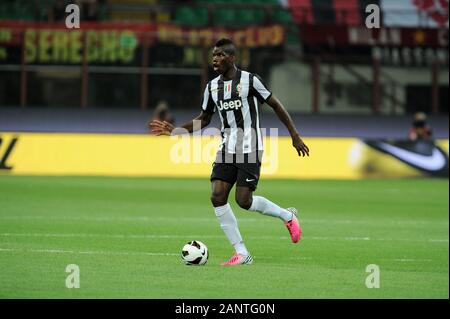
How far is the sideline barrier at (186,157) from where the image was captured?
78.9ft

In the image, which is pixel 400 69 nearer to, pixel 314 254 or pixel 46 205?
pixel 46 205

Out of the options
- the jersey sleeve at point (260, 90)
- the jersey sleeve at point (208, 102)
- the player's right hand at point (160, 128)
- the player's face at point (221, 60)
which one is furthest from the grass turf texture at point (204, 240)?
the player's face at point (221, 60)

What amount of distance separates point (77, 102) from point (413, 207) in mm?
16394

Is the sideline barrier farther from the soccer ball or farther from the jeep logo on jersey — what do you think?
the soccer ball

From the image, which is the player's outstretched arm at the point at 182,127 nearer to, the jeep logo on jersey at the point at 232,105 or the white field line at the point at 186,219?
the jeep logo on jersey at the point at 232,105

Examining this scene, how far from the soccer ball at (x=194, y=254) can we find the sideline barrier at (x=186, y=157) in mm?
12753

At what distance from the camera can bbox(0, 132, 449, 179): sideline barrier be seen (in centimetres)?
2405

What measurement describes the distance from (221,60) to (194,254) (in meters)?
1.92

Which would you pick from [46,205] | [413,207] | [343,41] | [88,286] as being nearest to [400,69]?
[343,41]

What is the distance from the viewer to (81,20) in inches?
1307

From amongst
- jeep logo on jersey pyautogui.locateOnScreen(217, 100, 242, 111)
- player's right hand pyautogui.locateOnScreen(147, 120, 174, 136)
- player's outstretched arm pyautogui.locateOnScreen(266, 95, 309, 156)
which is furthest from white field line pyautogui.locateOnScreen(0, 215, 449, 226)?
player's outstretched arm pyautogui.locateOnScreen(266, 95, 309, 156)

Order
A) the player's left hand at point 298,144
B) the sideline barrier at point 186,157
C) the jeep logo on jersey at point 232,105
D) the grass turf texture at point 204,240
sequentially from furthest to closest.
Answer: the sideline barrier at point 186,157 → the jeep logo on jersey at point 232,105 → the player's left hand at point 298,144 → the grass turf texture at point 204,240

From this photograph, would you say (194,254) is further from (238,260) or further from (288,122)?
(288,122)
